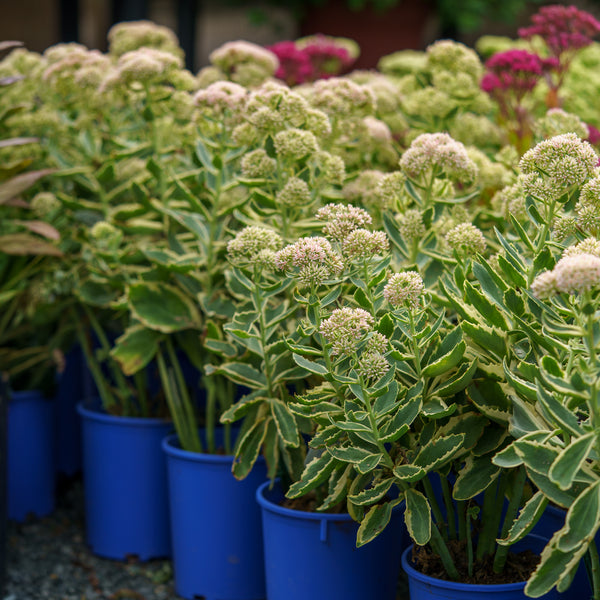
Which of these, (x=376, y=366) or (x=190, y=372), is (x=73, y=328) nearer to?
(x=190, y=372)

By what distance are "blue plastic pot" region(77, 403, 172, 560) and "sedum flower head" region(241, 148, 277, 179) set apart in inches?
27.9

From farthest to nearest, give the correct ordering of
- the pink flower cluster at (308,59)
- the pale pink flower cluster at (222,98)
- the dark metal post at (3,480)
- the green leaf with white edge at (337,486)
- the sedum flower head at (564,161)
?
the pink flower cluster at (308,59)
the dark metal post at (3,480)
the pale pink flower cluster at (222,98)
the green leaf with white edge at (337,486)
the sedum flower head at (564,161)

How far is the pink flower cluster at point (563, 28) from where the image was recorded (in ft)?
6.51

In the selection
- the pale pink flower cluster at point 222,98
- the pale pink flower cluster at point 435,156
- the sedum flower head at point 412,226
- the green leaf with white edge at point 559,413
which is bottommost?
the green leaf with white edge at point 559,413

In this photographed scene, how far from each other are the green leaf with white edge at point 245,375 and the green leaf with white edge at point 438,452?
0.39m

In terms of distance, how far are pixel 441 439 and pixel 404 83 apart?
1229 millimetres

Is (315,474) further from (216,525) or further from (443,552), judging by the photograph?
(216,525)

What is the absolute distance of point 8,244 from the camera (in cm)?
188

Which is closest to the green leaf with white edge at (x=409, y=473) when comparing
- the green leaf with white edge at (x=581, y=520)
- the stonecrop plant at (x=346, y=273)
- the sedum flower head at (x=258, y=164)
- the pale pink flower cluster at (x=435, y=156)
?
the stonecrop plant at (x=346, y=273)

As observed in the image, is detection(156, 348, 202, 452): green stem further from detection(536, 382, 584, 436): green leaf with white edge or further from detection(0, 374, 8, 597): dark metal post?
detection(536, 382, 584, 436): green leaf with white edge

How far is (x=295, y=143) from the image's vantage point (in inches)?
53.1

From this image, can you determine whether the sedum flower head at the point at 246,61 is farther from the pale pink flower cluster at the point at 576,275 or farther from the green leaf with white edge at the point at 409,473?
the pale pink flower cluster at the point at 576,275

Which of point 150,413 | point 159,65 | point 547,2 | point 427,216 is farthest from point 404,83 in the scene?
point 547,2

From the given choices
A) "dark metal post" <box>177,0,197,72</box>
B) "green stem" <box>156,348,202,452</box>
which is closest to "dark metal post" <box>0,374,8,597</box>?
"green stem" <box>156,348,202,452</box>
